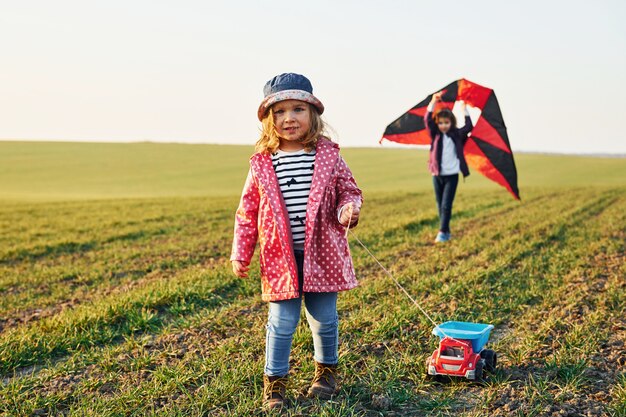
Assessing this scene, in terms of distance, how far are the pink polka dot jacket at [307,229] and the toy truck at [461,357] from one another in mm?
742

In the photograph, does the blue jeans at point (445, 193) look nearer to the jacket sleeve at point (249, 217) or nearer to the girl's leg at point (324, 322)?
the girl's leg at point (324, 322)

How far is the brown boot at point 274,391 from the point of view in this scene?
3.72 metres

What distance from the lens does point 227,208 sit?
1894cm

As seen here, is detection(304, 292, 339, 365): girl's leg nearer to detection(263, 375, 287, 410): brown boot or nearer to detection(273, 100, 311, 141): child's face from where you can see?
detection(263, 375, 287, 410): brown boot

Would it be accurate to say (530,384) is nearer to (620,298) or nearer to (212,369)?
(212,369)

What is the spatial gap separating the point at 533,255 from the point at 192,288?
15.0 feet

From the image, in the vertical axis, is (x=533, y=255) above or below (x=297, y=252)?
below

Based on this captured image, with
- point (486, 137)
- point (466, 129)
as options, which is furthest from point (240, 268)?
point (486, 137)

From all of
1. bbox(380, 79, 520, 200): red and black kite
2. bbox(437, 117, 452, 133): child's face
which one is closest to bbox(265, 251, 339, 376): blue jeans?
bbox(437, 117, 452, 133): child's face

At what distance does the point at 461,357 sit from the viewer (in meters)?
4.07

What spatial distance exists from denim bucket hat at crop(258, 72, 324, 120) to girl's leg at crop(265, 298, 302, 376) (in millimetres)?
1168

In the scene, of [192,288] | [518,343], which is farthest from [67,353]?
[518,343]

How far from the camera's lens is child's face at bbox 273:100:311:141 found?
12.8ft

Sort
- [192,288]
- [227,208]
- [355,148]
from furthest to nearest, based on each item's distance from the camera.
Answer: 1. [355,148]
2. [227,208]
3. [192,288]
